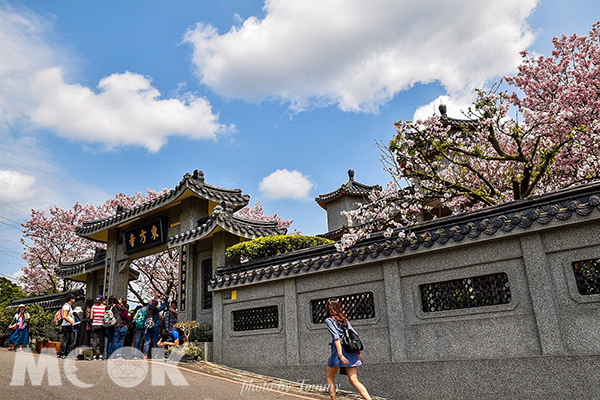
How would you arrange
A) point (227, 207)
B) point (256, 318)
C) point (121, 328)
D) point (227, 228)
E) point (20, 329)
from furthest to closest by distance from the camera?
point (20, 329) < point (227, 207) < point (227, 228) < point (121, 328) < point (256, 318)

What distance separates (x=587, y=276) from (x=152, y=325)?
989cm

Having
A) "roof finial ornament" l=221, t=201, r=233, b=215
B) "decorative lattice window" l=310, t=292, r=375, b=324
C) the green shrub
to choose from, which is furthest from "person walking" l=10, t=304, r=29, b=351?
"decorative lattice window" l=310, t=292, r=375, b=324

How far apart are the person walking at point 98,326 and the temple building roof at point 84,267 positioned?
7.53 m

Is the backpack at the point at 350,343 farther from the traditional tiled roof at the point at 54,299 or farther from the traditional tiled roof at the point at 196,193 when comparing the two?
the traditional tiled roof at the point at 54,299

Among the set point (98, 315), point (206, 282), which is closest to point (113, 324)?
point (98, 315)

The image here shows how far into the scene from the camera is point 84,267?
20.0m

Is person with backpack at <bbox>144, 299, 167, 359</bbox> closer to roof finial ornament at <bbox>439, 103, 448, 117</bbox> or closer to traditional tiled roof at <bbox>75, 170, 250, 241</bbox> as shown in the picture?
traditional tiled roof at <bbox>75, 170, 250, 241</bbox>

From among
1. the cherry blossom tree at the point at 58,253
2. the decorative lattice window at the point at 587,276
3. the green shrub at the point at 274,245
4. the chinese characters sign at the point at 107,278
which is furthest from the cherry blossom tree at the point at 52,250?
the decorative lattice window at the point at 587,276

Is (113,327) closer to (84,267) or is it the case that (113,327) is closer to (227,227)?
(227,227)

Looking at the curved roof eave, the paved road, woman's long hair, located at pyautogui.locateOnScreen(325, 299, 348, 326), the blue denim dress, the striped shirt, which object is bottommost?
the paved road

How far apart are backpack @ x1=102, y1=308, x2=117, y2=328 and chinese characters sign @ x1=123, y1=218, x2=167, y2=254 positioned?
4057mm

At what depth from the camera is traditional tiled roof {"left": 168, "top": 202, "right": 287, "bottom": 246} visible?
1280cm

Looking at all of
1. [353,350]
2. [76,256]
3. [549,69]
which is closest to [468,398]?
[353,350]

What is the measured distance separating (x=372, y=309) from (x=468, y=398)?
94.5 inches
